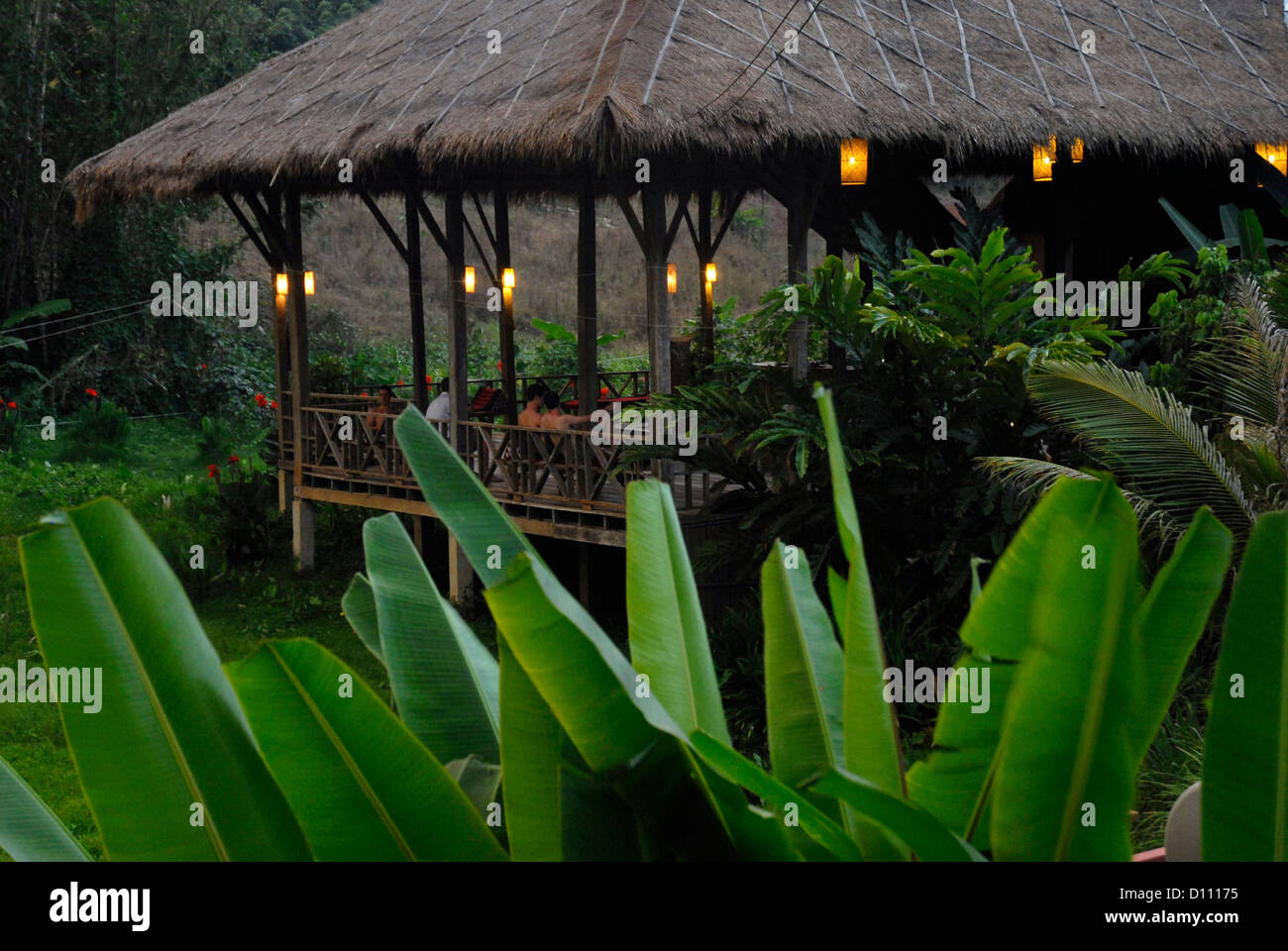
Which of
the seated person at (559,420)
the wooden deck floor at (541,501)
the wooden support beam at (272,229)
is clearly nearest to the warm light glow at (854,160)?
the wooden deck floor at (541,501)

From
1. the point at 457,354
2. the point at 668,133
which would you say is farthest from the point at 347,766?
the point at 457,354

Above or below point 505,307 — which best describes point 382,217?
above

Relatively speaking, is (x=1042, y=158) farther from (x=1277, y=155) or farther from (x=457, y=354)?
(x=457, y=354)

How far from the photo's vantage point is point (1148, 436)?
19.3ft

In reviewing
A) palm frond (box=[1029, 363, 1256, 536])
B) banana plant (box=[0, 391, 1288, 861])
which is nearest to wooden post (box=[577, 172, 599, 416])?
palm frond (box=[1029, 363, 1256, 536])

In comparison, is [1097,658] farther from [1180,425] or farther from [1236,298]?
[1236,298]

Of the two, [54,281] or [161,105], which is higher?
[161,105]

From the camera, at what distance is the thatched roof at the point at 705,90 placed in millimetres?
8172

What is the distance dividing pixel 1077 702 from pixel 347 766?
505mm

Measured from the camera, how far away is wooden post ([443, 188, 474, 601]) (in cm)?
988

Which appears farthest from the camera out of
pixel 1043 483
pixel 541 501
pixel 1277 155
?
pixel 1277 155
